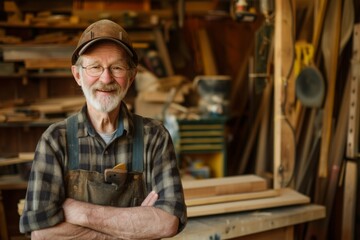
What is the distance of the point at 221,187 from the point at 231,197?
0.26ft

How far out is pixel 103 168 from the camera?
1643 millimetres

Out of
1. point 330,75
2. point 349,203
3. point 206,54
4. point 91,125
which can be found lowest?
point 349,203

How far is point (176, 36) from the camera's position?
506cm

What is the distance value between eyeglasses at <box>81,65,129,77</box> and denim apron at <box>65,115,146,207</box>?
0.67 feet

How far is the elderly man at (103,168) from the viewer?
5.08 feet

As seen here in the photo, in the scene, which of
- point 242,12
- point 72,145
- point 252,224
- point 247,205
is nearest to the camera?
point 72,145

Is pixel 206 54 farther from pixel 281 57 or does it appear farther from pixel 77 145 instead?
pixel 77 145

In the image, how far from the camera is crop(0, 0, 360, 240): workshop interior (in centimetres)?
262

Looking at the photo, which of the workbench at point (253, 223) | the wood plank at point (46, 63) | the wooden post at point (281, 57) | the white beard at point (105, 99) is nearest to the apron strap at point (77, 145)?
the white beard at point (105, 99)

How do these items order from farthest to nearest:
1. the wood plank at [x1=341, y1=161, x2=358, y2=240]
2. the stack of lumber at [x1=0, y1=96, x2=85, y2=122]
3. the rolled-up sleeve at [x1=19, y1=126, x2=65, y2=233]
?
the stack of lumber at [x1=0, y1=96, x2=85, y2=122] → the wood plank at [x1=341, y1=161, x2=358, y2=240] → the rolled-up sleeve at [x1=19, y1=126, x2=65, y2=233]

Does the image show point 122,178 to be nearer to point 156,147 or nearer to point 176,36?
point 156,147

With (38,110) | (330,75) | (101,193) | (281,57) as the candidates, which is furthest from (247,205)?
(38,110)

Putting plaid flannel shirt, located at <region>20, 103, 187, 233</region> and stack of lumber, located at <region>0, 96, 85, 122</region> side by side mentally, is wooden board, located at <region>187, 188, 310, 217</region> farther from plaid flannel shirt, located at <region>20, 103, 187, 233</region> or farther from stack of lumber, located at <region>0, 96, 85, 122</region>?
stack of lumber, located at <region>0, 96, 85, 122</region>

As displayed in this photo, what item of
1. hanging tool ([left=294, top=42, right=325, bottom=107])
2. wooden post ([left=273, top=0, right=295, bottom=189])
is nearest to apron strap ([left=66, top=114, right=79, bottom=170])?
wooden post ([left=273, top=0, right=295, bottom=189])
